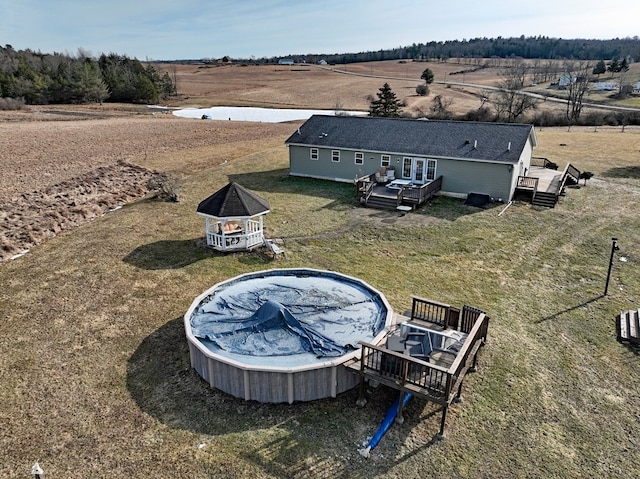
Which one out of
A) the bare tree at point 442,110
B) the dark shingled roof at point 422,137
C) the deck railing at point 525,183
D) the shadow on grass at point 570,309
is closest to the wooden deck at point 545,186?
the deck railing at point 525,183

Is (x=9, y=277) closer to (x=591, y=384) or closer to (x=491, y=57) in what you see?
(x=591, y=384)

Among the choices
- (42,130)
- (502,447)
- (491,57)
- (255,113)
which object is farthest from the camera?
(491,57)

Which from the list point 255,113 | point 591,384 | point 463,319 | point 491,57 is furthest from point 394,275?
point 491,57

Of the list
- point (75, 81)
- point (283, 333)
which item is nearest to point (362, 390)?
point (283, 333)

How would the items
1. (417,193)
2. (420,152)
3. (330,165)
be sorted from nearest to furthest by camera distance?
(417,193) → (420,152) → (330,165)

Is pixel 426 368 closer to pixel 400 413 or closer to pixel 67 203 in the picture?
pixel 400 413

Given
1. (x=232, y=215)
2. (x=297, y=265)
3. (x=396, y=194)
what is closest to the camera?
(x=297, y=265)
